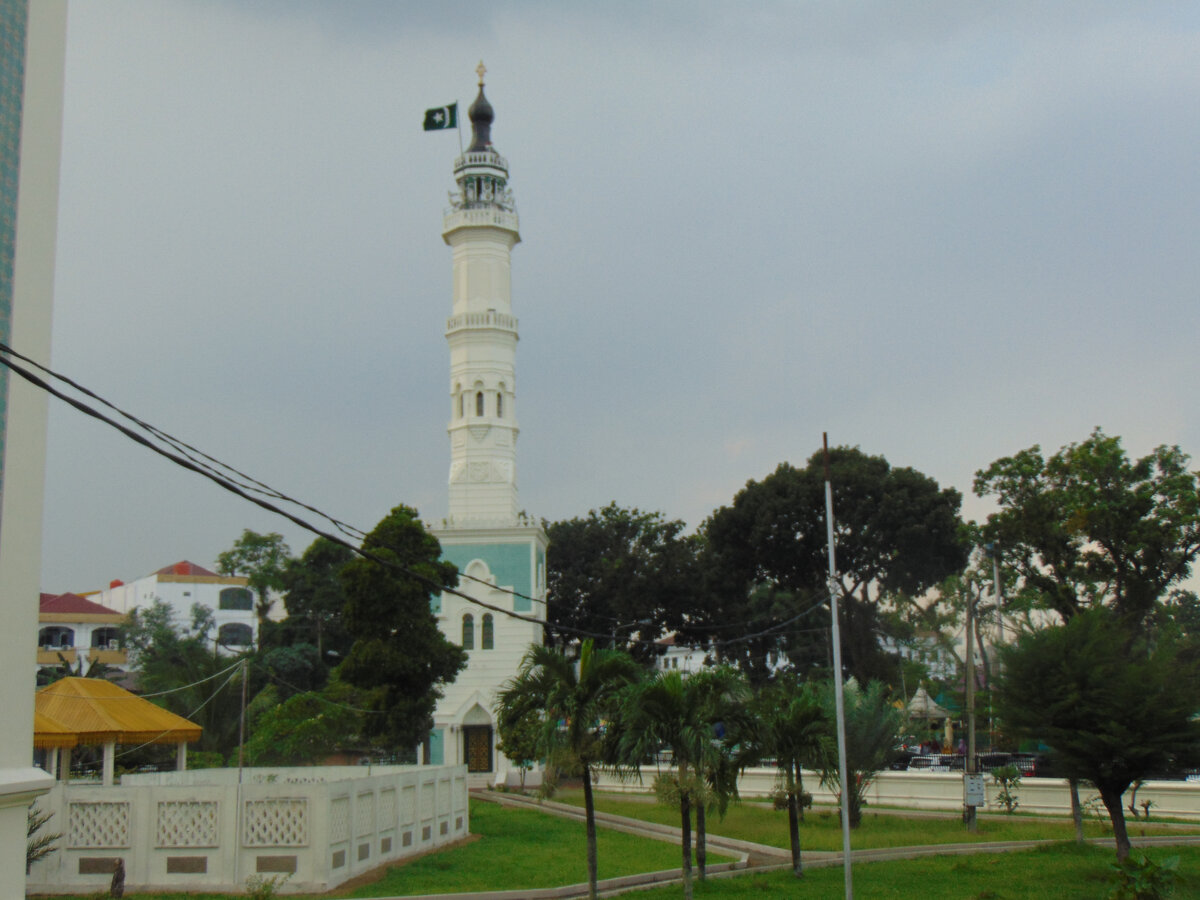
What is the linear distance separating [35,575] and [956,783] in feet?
87.8

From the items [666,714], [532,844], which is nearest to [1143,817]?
[532,844]

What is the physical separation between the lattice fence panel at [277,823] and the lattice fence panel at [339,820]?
1.36 feet

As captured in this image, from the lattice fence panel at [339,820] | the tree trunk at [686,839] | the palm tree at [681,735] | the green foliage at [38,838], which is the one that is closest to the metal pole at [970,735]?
the palm tree at [681,735]

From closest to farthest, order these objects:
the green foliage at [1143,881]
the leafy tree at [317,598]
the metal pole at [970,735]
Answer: the green foliage at [1143,881] → the metal pole at [970,735] → the leafy tree at [317,598]

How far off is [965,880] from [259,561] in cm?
5339

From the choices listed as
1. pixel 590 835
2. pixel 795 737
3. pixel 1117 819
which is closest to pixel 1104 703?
pixel 1117 819

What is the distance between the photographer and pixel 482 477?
153ft

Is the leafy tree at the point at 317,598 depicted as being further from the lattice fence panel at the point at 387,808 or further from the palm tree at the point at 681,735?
the palm tree at the point at 681,735

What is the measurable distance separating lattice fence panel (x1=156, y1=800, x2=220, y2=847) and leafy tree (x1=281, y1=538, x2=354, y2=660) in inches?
1697

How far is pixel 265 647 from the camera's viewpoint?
59656mm

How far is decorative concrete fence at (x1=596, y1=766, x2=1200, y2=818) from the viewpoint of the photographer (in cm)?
2784

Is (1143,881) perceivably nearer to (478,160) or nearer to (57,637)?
(478,160)

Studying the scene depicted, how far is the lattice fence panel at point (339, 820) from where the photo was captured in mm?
17766

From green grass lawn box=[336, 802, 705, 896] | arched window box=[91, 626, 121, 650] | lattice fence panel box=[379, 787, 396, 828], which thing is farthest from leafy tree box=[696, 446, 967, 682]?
arched window box=[91, 626, 121, 650]
